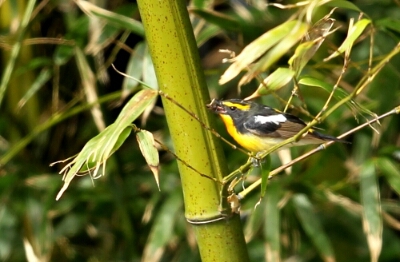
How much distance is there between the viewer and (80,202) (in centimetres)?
158

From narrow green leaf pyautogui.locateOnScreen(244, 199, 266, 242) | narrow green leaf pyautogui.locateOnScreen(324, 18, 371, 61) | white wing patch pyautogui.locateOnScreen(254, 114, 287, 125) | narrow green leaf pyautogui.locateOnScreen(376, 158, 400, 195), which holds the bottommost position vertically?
narrow green leaf pyautogui.locateOnScreen(244, 199, 266, 242)

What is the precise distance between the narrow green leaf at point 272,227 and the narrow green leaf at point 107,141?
25.1 inches

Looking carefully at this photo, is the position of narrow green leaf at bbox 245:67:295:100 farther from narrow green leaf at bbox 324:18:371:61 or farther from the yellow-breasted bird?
the yellow-breasted bird

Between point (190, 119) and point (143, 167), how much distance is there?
910 mm

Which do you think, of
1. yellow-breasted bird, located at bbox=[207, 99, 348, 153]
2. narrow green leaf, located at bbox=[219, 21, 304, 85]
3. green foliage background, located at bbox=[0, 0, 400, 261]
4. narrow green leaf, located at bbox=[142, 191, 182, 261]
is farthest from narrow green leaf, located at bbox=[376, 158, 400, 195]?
narrow green leaf, located at bbox=[219, 21, 304, 85]

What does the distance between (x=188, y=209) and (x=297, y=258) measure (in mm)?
839

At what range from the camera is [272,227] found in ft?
4.25

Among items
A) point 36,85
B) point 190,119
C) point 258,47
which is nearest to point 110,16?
point 36,85

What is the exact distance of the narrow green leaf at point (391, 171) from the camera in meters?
1.24

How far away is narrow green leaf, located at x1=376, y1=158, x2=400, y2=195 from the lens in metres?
1.24

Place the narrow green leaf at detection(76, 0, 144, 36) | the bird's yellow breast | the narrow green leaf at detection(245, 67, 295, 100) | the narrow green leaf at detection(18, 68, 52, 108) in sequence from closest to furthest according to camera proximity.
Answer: the narrow green leaf at detection(245, 67, 295, 100) → the bird's yellow breast → the narrow green leaf at detection(76, 0, 144, 36) → the narrow green leaf at detection(18, 68, 52, 108)

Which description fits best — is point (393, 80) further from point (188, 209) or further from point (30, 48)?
point (30, 48)

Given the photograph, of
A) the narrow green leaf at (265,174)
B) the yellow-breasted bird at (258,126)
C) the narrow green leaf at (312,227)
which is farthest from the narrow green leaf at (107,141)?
the narrow green leaf at (312,227)

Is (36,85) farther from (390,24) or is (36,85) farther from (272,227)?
(390,24)
